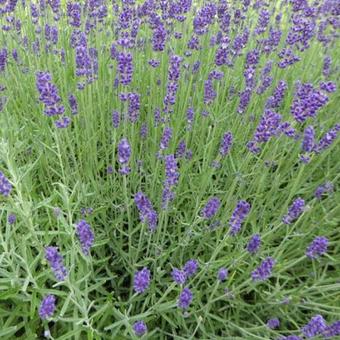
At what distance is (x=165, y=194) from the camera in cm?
203

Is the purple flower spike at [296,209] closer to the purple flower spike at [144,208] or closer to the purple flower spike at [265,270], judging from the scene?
the purple flower spike at [265,270]

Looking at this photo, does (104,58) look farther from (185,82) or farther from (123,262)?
(123,262)

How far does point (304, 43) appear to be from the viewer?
2.95m

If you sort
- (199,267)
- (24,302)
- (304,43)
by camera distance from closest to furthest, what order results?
1. (24,302)
2. (199,267)
3. (304,43)

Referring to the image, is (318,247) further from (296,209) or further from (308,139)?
(308,139)

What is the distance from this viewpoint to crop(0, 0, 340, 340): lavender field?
192 cm

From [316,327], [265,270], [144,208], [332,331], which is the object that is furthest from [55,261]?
[332,331]

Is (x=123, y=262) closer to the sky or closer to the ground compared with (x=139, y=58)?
closer to the ground

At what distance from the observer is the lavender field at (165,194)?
192 cm

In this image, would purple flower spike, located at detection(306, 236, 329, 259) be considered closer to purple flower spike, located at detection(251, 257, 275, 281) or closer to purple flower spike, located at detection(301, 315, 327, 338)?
purple flower spike, located at detection(251, 257, 275, 281)

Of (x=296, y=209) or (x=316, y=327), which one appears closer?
(x=316, y=327)

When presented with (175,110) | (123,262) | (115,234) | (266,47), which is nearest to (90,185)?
(115,234)

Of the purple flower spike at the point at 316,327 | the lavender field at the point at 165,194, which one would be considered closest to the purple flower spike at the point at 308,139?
the lavender field at the point at 165,194

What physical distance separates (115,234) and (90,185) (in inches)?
15.6
